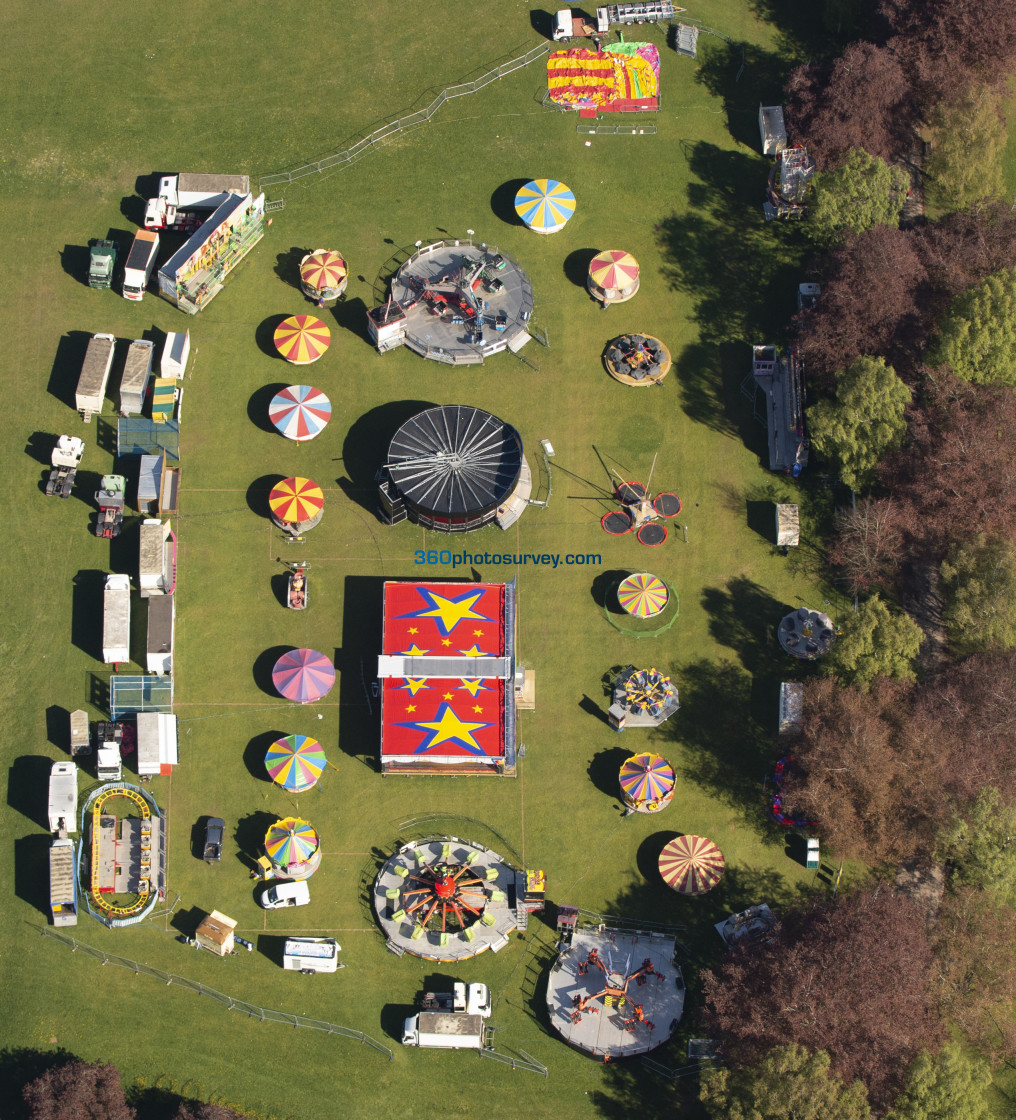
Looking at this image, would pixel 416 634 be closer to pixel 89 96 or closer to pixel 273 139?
pixel 273 139

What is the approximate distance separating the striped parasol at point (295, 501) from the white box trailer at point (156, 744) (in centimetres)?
1525

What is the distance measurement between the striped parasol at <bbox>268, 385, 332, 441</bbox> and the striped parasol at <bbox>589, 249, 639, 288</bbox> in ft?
70.3

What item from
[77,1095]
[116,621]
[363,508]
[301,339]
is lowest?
[77,1095]

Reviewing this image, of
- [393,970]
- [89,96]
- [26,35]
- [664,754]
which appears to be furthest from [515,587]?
[26,35]

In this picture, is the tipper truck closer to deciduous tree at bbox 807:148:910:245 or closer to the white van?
the white van

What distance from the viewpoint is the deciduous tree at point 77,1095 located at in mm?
77188

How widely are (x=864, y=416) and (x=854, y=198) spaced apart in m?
16.3

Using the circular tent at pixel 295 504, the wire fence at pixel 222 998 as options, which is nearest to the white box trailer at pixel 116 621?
the circular tent at pixel 295 504

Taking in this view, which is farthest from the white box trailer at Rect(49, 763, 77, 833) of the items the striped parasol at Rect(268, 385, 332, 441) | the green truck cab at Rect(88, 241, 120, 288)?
the green truck cab at Rect(88, 241, 120, 288)

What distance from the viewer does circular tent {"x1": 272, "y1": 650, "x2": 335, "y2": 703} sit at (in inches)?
3359

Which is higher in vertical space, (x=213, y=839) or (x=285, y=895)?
(x=213, y=839)

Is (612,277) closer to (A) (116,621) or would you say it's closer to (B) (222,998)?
(A) (116,621)

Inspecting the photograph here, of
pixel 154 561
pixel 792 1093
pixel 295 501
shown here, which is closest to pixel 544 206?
pixel 295 501

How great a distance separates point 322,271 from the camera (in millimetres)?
93000
